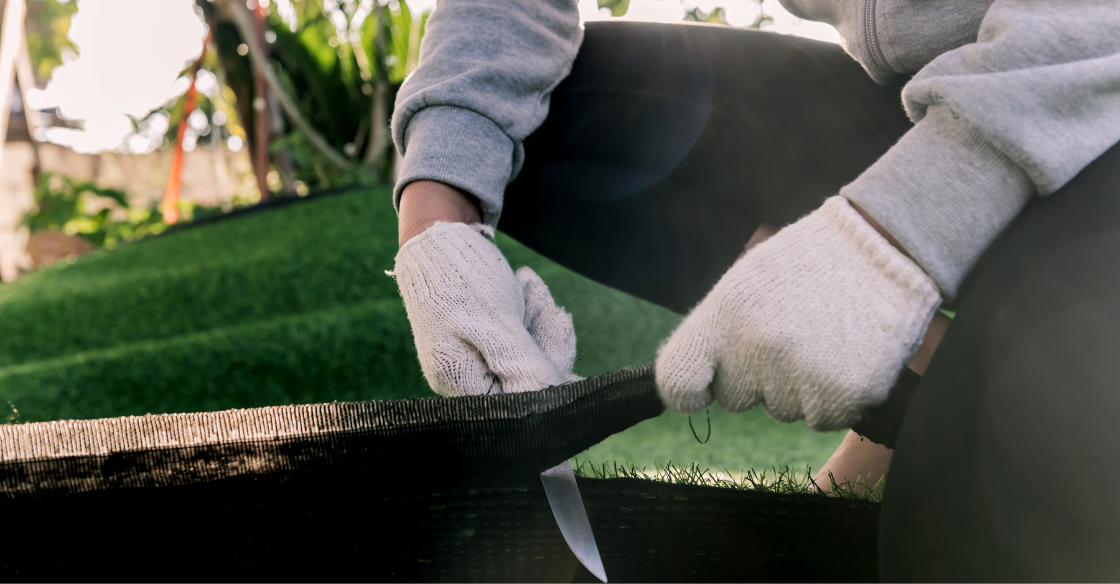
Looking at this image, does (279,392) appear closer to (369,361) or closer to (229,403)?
(229,403)

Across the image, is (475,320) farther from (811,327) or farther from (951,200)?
(951,200)

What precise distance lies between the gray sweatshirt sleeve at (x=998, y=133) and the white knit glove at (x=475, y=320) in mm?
322

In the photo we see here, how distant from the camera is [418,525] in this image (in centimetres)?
54

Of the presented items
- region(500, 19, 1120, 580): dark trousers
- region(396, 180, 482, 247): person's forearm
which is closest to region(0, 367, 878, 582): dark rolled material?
region(500, 19, 1120, 580): dark trousers

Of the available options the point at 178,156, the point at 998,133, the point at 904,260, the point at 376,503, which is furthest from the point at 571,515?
the point at 178,156

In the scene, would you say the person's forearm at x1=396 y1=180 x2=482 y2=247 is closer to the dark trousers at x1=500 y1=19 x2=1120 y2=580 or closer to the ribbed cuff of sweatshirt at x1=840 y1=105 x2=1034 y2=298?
the dark trousers at x1=500 y1=19 x2=1120 y2=580

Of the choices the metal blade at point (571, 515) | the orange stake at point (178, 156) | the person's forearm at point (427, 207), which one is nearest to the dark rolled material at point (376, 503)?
the metal blade at point (571, 515)

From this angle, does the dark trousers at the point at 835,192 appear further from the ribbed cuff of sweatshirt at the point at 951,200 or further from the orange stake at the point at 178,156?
the orange stake at the point at 178,156

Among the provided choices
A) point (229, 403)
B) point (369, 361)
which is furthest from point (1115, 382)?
point (229, 403)

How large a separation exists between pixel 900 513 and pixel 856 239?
0.20 m

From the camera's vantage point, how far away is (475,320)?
0.62 meters

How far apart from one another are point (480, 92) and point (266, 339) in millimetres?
1093

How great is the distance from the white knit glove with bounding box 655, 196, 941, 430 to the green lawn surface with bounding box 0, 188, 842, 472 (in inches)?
27.1

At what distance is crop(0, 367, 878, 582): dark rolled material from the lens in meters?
0.47
